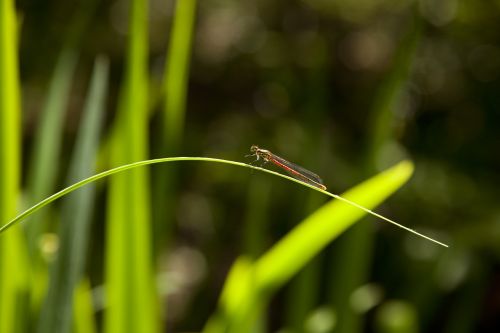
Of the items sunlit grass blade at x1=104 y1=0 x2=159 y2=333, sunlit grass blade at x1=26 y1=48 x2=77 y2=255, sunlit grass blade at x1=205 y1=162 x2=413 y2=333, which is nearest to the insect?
sunlit grass blade at x1=205 y1=162 x2=413 y2=333

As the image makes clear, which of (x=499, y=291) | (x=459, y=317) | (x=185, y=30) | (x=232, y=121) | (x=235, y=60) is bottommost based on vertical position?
(x=459, y=317)

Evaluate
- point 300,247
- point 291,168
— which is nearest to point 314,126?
point 291,168

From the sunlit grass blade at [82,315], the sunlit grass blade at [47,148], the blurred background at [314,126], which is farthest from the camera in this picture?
the blurred background at [314,126]

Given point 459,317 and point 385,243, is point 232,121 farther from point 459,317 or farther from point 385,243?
point 459,317

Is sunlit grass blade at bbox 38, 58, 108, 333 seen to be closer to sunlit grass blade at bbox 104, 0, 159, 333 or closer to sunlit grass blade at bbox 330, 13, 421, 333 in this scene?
sunlit grass blade at bbox 104, 0, 159, 333

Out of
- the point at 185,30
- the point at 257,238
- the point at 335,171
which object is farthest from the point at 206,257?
the point at 185,30

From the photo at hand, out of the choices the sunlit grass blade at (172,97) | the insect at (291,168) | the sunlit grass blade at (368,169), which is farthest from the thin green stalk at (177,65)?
the sunlit grass blade at (368,169)

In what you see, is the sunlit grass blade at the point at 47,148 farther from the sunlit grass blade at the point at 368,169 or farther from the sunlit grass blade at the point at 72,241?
the sunlit grass blade at the point at 368,169
